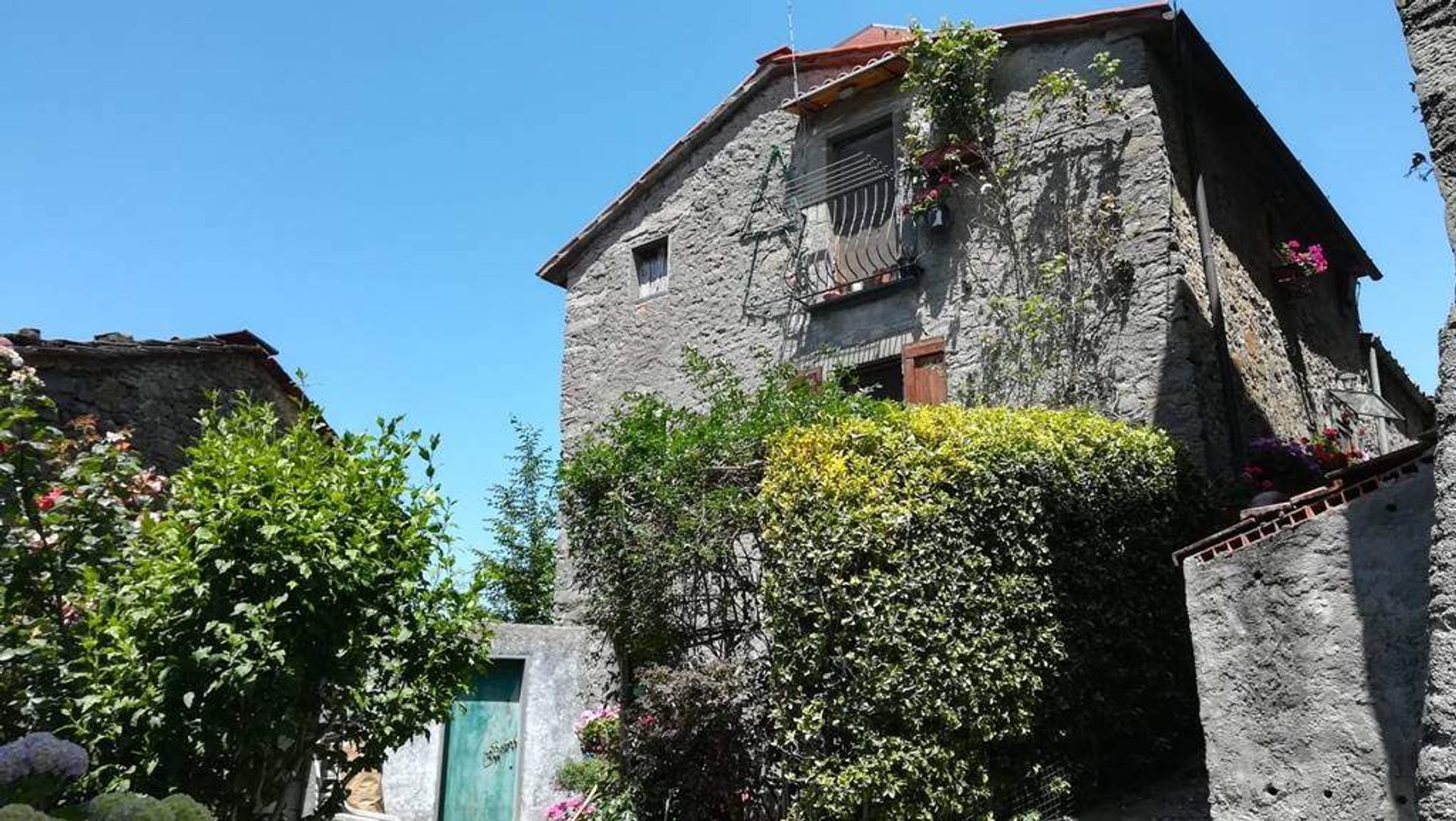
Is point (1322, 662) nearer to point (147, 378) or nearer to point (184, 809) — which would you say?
point (184, 809)

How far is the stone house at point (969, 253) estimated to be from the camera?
28.9 ft

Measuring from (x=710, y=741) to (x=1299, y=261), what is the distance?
786cm

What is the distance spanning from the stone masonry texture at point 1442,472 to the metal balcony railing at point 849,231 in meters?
6.76

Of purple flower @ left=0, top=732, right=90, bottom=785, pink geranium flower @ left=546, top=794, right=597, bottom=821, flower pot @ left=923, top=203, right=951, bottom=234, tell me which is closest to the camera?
purple flower @ left=0, top=732, right=90, bottom=785

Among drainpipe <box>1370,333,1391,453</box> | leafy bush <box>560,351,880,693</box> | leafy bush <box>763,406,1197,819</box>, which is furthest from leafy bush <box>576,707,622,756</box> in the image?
drainpipe <box>1370,333,1391,453</box>

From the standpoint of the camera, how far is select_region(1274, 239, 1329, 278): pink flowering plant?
1060 cm

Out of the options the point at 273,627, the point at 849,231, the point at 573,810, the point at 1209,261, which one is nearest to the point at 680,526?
the point at 273,627

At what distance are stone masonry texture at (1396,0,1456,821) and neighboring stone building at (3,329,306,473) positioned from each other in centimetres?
826

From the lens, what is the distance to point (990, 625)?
6102 mm

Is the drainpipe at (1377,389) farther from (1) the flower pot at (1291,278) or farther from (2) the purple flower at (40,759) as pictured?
(2) the purple flower at (40,759)

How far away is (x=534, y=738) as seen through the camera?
10508 millimetres

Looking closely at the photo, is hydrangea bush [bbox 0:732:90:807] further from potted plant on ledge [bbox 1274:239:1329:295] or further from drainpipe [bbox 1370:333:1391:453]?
drainpipe [bbox 1370:333:1391:453]

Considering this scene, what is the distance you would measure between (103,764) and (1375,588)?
5957 mm

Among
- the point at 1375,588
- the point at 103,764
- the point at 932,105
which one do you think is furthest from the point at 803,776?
the point at 932,105
